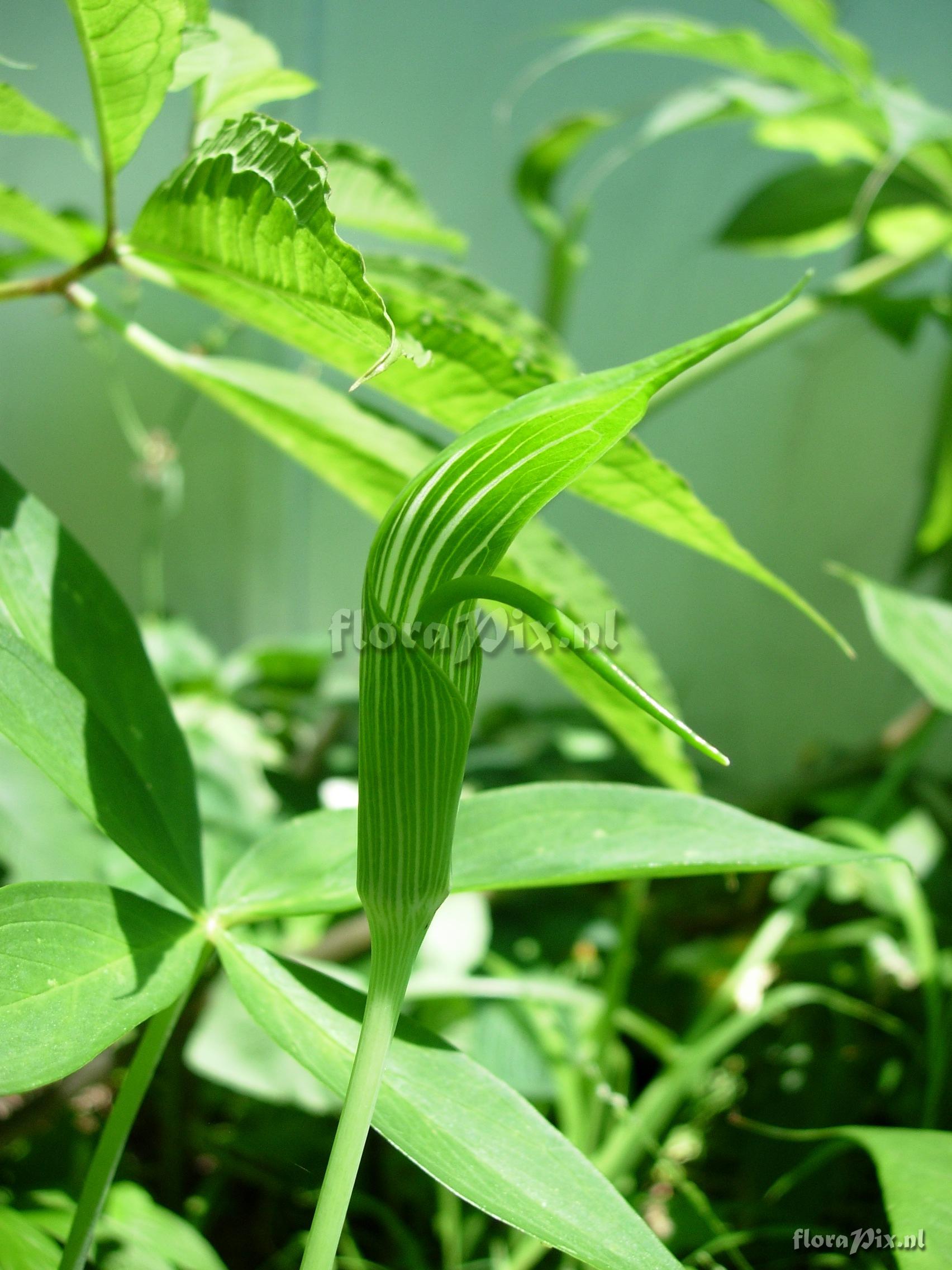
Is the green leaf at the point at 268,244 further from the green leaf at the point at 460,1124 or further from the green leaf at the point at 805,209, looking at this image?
the green leaf at the point at 805,209

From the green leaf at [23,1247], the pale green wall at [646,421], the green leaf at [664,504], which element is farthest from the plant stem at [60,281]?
the pale green wall at [646,421]

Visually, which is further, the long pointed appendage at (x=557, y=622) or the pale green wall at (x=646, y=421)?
the pale green wall at (x=646, y=421)

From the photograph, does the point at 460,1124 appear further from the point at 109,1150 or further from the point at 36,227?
the point at 36,227

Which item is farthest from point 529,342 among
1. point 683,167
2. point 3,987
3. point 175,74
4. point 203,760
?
point 683,167

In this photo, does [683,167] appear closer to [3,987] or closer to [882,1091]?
[882,1091]

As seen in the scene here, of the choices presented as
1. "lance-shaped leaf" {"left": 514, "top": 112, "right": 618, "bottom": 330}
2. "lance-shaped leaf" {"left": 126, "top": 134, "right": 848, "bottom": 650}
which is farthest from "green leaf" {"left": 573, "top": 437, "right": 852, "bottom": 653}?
"lance-shaped leaf" {"left": 514, "top": 112, "right": 618, "bottom": 330}
